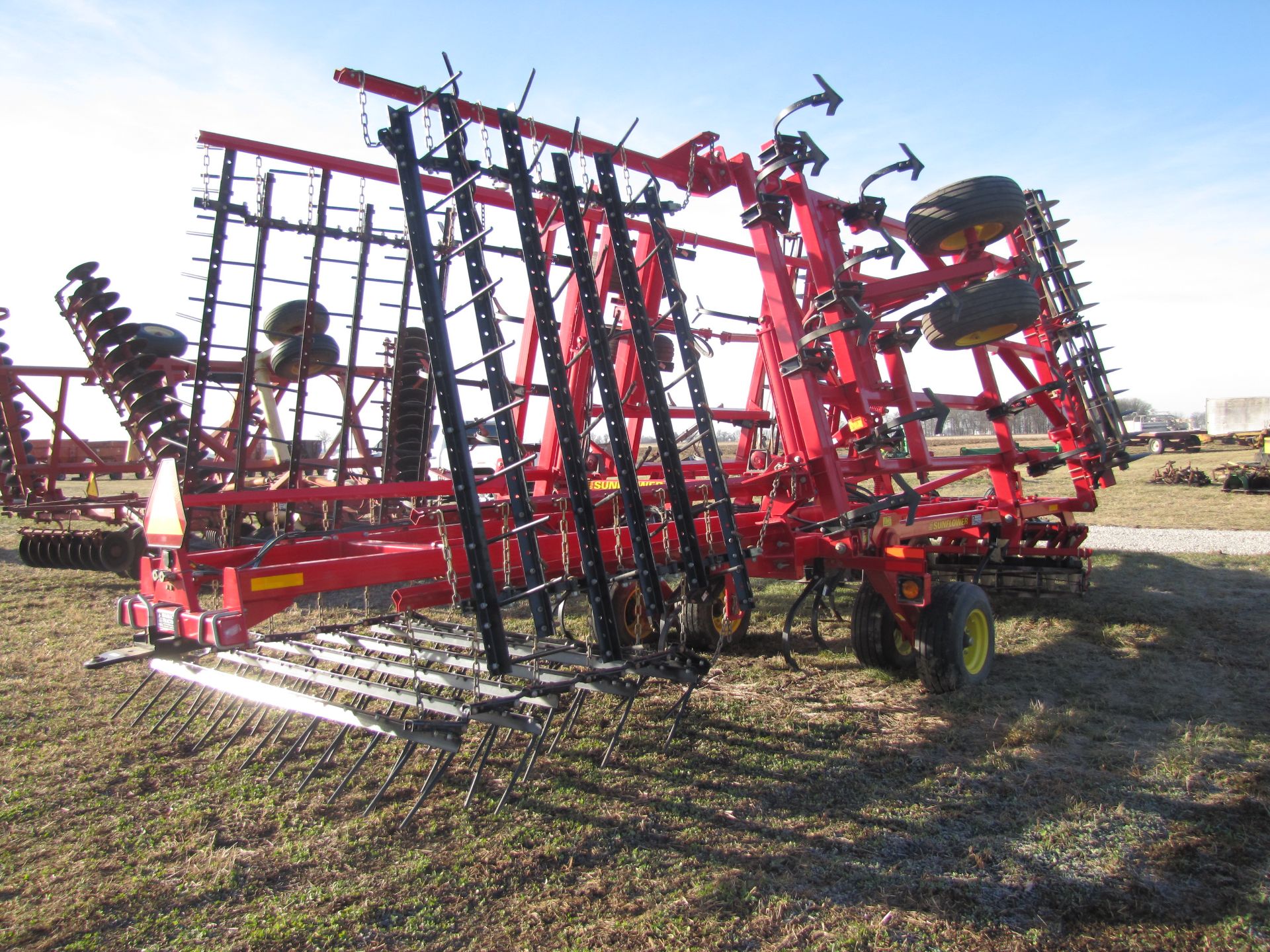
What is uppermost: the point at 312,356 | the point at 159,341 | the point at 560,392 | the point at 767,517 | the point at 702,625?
the point at 159,341

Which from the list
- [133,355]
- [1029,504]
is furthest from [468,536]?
[133,355]

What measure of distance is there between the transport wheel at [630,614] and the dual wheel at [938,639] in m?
1.69

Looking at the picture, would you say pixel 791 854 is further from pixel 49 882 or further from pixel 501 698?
pixel 49 882

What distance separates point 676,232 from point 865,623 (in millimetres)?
3379

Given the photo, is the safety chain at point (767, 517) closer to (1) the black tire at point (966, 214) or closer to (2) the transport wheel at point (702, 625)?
→ (2) the transport wheel at point (702, 625)

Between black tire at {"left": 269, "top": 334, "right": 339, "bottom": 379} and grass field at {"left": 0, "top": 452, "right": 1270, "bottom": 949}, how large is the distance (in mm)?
3966

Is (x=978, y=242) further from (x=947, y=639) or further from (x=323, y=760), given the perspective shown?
(x=323, y=760)

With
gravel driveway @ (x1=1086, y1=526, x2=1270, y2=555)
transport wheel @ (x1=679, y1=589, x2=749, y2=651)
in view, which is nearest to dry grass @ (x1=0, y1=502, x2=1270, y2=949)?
transport wheel @ (x1=679, y1=589, x2=749, y2=651)

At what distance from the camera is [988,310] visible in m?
4.98

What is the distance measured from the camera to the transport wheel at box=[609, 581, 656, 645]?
20.5 feet

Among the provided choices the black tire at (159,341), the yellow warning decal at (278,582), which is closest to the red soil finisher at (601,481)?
the yellow warning decal at (278,582)

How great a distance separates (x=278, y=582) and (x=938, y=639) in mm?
3692

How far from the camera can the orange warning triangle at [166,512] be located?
3.50m

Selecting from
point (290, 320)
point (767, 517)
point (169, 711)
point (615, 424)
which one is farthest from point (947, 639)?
point (290, 320)
